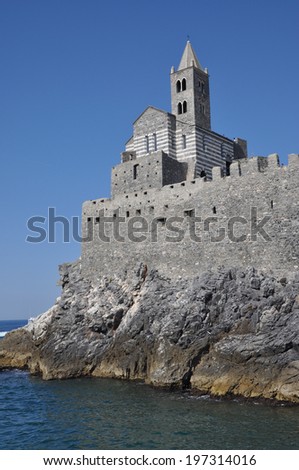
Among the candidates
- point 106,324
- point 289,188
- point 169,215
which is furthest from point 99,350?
point 289,188

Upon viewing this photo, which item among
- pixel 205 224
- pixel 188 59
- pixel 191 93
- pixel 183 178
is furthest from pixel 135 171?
pixel 188 59

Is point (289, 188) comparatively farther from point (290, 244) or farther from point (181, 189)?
point (181, 189)

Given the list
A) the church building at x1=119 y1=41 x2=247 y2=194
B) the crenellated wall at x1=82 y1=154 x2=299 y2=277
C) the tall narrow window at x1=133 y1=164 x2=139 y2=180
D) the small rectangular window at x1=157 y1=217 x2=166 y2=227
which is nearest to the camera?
the crenellated wall at x1=82 y1=154 x2=299 y2=277

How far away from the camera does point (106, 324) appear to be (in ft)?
115

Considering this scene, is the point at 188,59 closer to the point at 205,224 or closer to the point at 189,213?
the point at 189,213

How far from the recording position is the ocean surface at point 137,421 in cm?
1961

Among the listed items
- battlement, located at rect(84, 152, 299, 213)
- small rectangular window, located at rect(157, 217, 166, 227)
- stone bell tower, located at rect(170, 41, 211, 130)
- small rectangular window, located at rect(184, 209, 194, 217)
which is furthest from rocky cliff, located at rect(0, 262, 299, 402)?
stone bell tower, located at rect(170, 41, 211, 130)

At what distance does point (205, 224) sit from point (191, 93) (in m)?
14.7

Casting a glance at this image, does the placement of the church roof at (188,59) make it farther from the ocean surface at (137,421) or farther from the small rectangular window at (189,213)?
the ocean surface at (137,421)

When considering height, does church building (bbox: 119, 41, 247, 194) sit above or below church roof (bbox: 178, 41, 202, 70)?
below

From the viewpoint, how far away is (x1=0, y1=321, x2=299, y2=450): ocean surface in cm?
1961

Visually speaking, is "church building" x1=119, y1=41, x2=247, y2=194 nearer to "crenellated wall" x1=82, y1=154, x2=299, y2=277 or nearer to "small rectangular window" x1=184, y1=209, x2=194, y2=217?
"crenellated wall" x1=82, y1=154, x2=299, y2=277

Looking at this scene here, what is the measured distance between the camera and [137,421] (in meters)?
22.7
